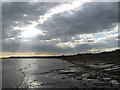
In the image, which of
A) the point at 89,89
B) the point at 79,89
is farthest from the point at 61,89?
the point at 89,89

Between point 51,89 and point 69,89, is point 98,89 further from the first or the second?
point 51,89

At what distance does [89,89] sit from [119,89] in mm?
3283

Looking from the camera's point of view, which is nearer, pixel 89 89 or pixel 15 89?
pixel 89 89

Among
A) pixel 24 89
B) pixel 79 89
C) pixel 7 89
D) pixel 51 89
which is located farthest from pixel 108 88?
pixel 7 89

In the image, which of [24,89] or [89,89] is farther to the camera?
[24,89]

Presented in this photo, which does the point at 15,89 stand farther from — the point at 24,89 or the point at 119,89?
the point at 119,89

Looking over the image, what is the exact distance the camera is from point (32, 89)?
16281mm

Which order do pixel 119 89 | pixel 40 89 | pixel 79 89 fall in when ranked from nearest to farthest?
pixel 119 89
pixel 79 89
pixel 40 89

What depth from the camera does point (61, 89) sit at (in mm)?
15258

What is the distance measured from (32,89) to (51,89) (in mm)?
2669

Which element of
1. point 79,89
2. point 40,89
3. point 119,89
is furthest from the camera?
point 40,89

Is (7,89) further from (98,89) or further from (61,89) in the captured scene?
(98,89)

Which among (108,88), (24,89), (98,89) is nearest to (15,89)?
(24,89)

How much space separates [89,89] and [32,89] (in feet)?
24.1
